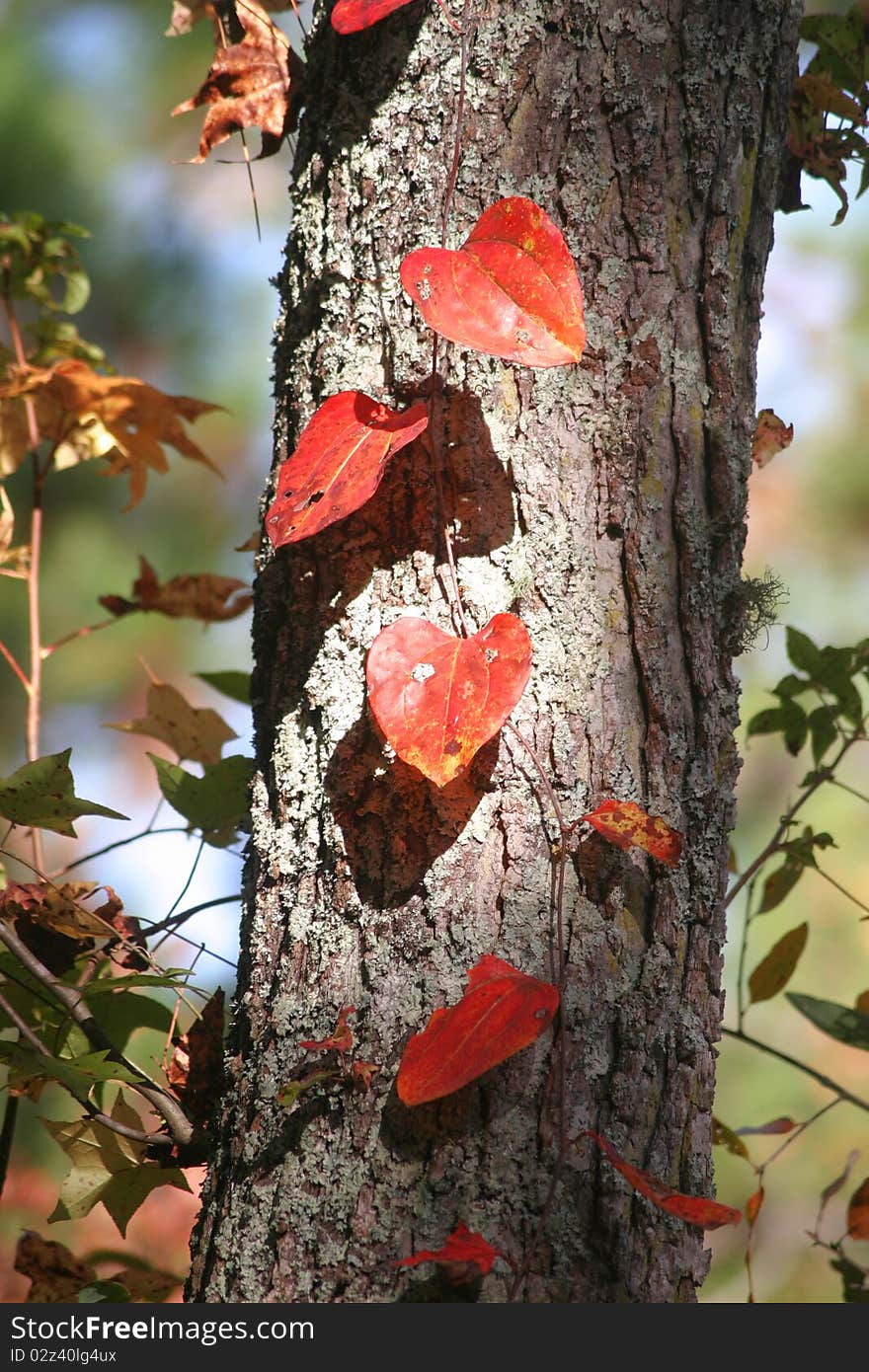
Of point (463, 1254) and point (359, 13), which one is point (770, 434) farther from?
point (463, 1254)

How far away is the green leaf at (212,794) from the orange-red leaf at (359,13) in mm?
591

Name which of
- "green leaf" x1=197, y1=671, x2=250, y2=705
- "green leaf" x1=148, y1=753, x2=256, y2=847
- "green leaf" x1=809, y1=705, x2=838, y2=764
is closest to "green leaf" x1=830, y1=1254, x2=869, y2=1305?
"green leaf" x1=809, y1=705, x2=838, y2=764

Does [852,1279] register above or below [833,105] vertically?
below

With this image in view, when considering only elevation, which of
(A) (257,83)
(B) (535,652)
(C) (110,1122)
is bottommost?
(C) (110,1122)

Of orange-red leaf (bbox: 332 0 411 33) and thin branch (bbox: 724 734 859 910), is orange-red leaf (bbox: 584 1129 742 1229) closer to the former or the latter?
thin branch (bbox: 724 734 859 910)

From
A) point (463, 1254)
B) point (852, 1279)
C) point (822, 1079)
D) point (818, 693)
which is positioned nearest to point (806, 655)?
point (818, 693)

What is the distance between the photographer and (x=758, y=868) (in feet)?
3.26

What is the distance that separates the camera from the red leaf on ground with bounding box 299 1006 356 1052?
64 cm

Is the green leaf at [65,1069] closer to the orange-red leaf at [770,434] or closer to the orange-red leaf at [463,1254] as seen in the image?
the orange-red leaf at [463,1254]

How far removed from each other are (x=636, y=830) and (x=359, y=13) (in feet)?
1.91

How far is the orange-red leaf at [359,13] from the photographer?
2.26ft

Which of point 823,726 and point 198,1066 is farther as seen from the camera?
point 823,726

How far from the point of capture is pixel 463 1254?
0.58 m

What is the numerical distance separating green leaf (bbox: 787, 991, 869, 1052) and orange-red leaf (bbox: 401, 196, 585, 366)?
42 centimetres
